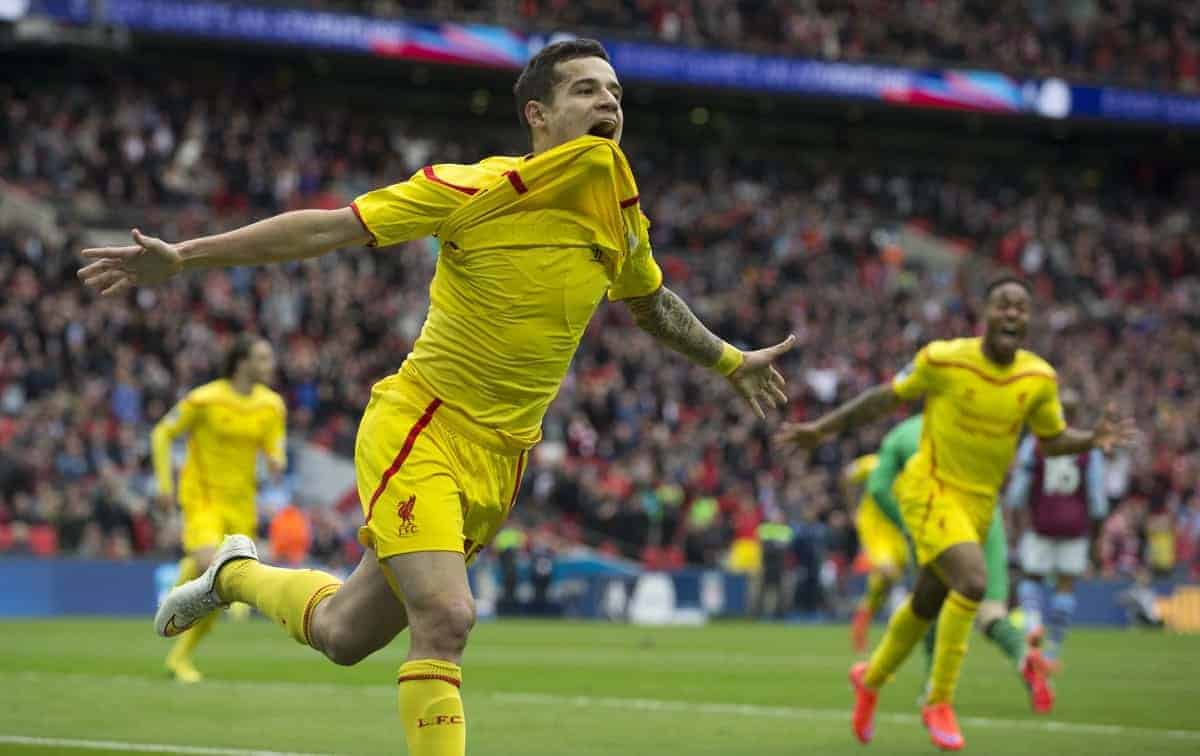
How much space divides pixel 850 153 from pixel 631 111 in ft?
20.2

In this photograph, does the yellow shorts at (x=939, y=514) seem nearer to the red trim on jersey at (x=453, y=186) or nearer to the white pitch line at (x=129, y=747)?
the white pitch line at (x=129, y=747)

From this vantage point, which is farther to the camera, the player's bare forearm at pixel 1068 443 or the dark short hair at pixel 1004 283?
the dark short hair at pixel 1004 283

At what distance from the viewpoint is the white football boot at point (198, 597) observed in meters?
7.82

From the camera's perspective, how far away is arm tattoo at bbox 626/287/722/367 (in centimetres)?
736

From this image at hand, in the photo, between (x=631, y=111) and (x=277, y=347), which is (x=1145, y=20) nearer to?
(x=631, y=111)

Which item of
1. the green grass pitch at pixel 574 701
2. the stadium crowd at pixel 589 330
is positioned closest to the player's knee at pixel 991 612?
the green grass pitch at pixel 574 701

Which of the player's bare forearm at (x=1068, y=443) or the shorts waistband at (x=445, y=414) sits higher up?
the shorts waistband at (x=445, y=414)

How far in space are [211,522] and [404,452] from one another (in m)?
8.49

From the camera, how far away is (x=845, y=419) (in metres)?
11.0

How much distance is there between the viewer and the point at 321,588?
716cm

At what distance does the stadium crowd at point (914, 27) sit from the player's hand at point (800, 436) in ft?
92.4

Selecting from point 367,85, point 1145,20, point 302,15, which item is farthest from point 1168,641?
point 1145,20

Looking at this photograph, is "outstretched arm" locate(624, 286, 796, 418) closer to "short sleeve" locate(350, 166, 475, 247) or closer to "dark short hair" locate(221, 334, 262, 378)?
"short sleeve" locate(350, 166, 475, 247)

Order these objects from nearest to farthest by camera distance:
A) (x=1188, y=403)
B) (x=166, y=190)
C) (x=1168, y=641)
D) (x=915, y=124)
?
(x=1168, y=641)
(x=166, y=190)
(x=1188, y=403)
(x=915, y=124)
